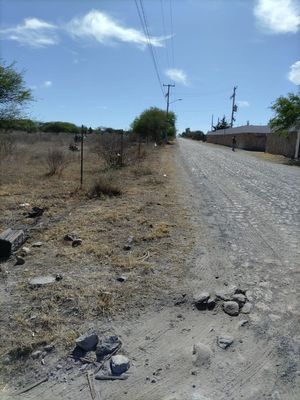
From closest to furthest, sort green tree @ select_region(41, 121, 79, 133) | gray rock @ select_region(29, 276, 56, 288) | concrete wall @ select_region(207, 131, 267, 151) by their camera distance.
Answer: gray rock @ select_region(29, 276, 56, 288) < concrete wall @ select_region(207, 131, 267, 151) < green tree @ select_region(41, 121, 79, 133)

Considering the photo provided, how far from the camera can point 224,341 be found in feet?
11.3

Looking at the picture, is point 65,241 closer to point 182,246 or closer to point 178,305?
point 182,246

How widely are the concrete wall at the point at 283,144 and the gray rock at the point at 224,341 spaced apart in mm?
33415

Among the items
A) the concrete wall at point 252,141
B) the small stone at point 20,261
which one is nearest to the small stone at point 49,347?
the small stone at point 20,261

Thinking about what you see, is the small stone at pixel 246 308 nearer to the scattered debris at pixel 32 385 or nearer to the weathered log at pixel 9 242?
the scattered debris at pixel 32 385

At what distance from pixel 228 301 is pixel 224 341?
75 cm

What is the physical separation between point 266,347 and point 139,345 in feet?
3.45

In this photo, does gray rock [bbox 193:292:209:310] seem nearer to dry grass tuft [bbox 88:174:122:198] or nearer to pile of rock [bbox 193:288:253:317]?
pile of rock [bbox 193:288:253:317]

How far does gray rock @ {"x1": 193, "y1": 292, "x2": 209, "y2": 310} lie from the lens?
4.11m

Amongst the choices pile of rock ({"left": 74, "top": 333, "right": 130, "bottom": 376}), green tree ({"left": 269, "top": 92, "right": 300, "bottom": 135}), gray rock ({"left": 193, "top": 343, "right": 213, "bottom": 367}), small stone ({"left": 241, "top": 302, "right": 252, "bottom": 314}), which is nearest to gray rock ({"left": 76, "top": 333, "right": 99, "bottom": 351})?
pile of rock ({"left": 74, "top": 333, "right": 130, "bottom": 376})

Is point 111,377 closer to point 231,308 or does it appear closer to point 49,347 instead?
point 49,347

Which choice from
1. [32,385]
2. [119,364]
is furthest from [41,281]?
[119,364]

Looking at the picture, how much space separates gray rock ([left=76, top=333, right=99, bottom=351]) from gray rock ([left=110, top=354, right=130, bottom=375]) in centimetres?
25

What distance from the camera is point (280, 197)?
36.3 ft
